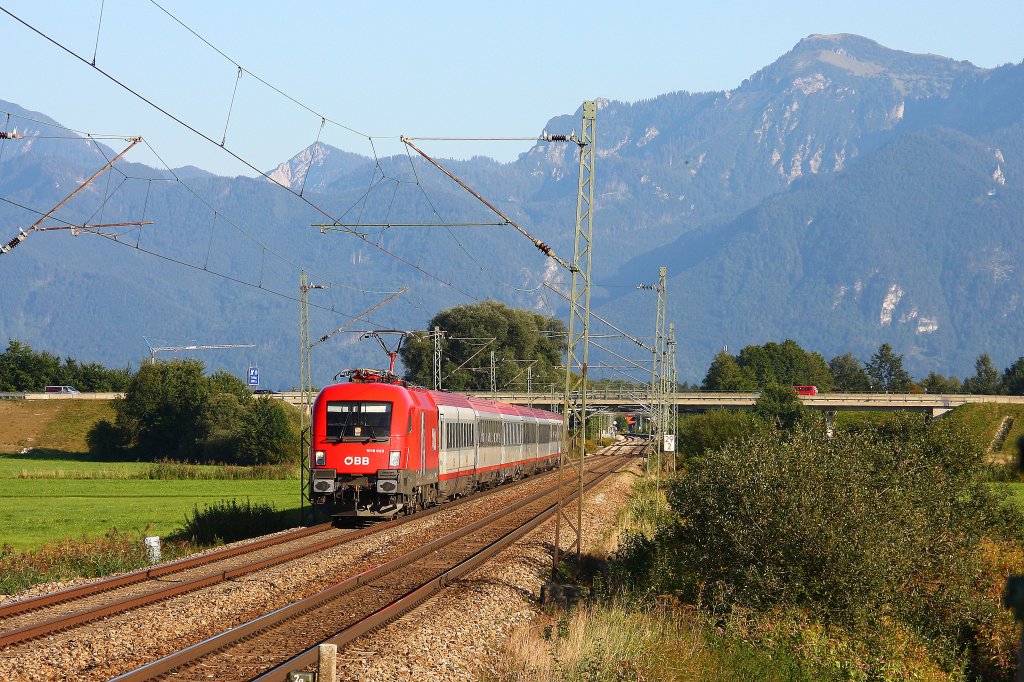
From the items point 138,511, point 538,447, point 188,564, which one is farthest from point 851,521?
point 538,447

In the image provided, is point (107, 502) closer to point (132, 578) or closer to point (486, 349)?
point (132, 578)

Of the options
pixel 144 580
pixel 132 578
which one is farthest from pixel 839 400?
pixel 132 578

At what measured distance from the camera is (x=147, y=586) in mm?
20312

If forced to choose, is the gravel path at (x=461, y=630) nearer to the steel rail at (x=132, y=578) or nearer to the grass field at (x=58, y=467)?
the steel rail at (x=132, y=578)

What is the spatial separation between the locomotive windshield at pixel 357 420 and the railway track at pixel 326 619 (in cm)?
398

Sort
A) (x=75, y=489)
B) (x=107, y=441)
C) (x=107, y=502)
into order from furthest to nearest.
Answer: (x=107, y=441) < (x=75, y=489) < (x=107, y=502)

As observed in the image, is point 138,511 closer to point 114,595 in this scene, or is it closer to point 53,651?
point 114,595

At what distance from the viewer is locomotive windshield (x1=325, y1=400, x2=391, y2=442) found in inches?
1216

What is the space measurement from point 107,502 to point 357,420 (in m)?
23.2

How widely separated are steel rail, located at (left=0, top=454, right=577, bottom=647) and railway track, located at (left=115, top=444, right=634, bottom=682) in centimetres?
212

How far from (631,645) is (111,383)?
136780mm

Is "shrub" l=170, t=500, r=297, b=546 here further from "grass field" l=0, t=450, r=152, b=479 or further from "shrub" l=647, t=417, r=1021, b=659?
"grass field" l=0, t=450, r=152, b=479

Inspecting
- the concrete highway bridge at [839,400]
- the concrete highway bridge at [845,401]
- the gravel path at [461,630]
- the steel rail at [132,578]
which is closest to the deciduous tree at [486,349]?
the concrete highway bridge at [845,401]

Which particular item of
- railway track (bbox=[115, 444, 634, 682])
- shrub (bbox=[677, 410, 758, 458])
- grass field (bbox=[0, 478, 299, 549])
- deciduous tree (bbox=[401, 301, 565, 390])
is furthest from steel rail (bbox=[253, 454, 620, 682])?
deciduous tree (bbox=[401, 301, 565, 390])
